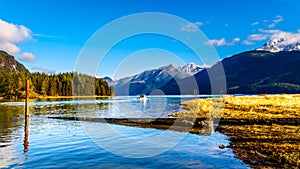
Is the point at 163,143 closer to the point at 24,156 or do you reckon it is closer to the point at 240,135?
the point at 240,135

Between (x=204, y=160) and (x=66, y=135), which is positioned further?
(x=66, y=135)

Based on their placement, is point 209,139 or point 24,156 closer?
point 24,156

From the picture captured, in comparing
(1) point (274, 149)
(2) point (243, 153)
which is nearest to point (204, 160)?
(2) point (243, 153)

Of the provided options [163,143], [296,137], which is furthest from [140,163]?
[296,137]

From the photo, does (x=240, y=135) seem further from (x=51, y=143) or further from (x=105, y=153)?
(x=51, y=143)

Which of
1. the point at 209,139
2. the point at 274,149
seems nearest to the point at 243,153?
the point at 274,149

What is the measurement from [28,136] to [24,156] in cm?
1082

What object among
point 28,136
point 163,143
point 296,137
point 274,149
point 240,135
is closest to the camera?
point 274,149

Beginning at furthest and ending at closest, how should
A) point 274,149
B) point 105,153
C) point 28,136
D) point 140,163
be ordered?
1. point 28,136
2. point 105,153
3. point 274,149
4. point 140,163

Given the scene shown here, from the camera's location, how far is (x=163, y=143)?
27.4 m

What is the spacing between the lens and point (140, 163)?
65.4 ft

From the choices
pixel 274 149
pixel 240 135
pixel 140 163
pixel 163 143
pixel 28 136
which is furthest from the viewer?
pixel 28 136

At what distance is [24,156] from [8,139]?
367 inches

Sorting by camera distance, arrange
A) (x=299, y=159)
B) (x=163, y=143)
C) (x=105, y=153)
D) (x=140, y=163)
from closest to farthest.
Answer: (x=299, y=159)
(x=140, y=163)
(x=105, y=153)
(x=163, y=143)
